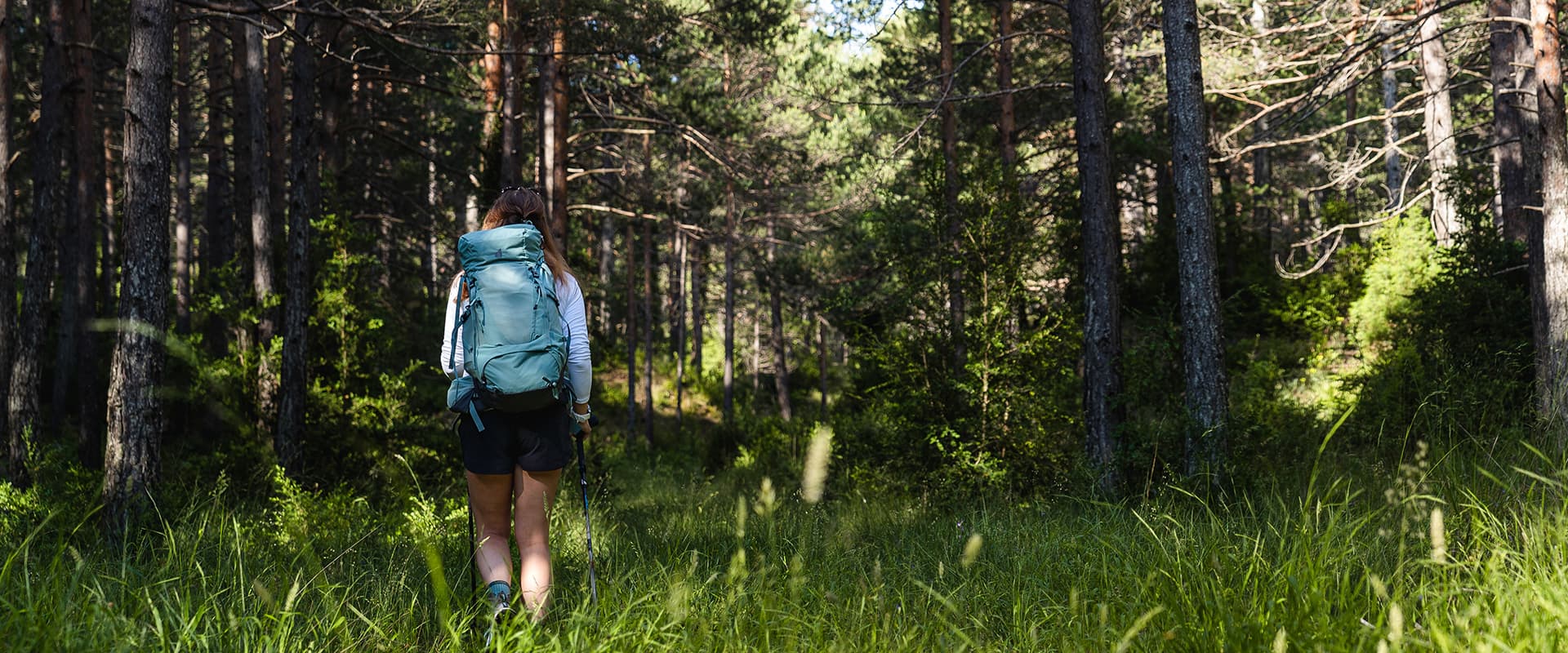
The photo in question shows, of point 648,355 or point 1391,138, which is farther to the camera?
point 648,355

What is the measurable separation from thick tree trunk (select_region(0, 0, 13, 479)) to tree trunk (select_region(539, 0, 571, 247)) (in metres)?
5.84

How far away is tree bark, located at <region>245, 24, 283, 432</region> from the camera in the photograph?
11.4 m

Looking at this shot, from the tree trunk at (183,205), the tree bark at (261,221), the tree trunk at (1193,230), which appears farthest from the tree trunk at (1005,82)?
the tree trunk at (183,205)

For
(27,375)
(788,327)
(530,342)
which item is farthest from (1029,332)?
(788,327)

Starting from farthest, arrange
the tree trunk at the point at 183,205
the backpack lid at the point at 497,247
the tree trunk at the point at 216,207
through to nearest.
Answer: the tree trunk at the point at 183,205 → the tree trunk at the point at 216,207 → the backpack lid at the point at 497,247

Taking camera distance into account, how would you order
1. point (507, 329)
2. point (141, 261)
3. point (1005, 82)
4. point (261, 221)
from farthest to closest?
point (1005, 82) < point (261, 221) < point (141, 261) < point (507, 329)

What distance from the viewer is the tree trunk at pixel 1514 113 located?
29.4 feet

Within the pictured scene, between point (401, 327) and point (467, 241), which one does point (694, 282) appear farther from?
point (467, 241)

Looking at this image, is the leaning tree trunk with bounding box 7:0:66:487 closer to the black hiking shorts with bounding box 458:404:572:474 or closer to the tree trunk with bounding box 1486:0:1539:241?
the black hiking shorts with bounding box 458:404:572:474

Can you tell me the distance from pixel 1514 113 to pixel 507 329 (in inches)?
564

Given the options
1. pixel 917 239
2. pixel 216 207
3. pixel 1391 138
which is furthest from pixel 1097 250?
pixel 216 207

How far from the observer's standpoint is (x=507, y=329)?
11.4ft

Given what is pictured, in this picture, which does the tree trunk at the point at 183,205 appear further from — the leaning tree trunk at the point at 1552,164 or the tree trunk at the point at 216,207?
the leaning tree trunk at the point at 1552,164

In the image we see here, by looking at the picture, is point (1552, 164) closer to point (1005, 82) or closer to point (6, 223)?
point (1005, 82)
